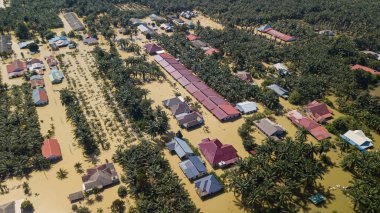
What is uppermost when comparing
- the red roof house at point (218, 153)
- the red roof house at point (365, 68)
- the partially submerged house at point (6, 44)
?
the red roof house at point (365, 68)

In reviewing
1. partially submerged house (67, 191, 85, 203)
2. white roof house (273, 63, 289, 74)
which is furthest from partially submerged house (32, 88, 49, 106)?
white roof house (273, 63, 289, 74)

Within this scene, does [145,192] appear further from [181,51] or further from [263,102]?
[181,51]

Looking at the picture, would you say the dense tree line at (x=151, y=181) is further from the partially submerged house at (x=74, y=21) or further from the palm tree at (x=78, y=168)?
the partially submerged house at (x=74, y=21)

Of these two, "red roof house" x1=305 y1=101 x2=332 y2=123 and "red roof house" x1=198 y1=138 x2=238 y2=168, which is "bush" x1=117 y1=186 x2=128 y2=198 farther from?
"red roof house" x1=305 y1=101 x2=332 y2=123

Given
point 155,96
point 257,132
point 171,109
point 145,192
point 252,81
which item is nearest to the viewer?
point 145,192

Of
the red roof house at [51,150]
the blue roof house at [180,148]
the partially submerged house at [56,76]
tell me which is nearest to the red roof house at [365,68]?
the blue roof house at [180,148]

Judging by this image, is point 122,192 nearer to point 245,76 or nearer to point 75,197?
point 75,197

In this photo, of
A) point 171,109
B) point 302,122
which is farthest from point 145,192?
point 302,122
